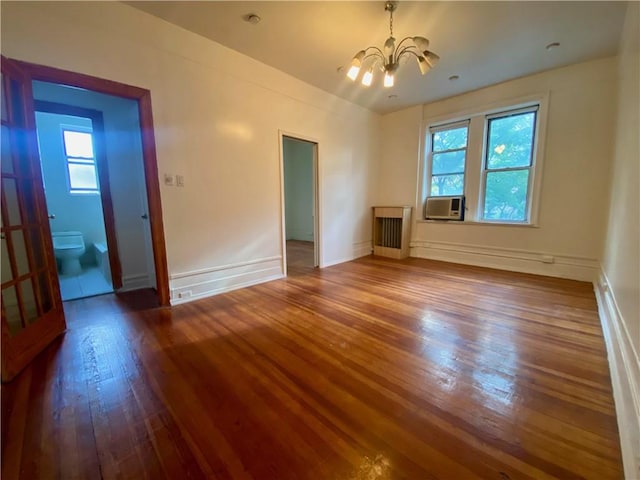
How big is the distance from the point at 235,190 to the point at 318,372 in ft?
7.62

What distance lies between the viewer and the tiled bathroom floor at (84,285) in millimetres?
3098

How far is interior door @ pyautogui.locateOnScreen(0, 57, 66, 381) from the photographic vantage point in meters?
1.72

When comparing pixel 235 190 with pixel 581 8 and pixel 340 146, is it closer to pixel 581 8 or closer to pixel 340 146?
pixel 340 146

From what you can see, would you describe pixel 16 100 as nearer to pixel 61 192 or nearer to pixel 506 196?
pixel 61 192

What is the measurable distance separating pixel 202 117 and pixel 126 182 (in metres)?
1.40

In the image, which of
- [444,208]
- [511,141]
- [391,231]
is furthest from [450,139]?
[391,231]

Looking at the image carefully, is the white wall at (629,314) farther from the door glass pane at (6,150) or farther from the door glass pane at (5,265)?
the door glass pane at (6,150)

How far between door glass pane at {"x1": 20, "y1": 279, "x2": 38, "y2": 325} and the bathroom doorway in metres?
1.98

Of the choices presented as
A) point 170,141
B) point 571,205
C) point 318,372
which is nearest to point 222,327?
point 318,372

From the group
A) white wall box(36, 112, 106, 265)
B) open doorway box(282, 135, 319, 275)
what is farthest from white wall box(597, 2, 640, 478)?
white wall box(36, 112, 106, 265)

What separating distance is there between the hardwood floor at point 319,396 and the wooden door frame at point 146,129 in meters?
0.47

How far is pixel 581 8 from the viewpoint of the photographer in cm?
232

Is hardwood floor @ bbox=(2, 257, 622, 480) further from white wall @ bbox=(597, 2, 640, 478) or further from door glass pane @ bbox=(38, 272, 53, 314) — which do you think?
door glass pane @ bbox=(38, 272, 53, 314)

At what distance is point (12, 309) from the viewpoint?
1.76 meters
